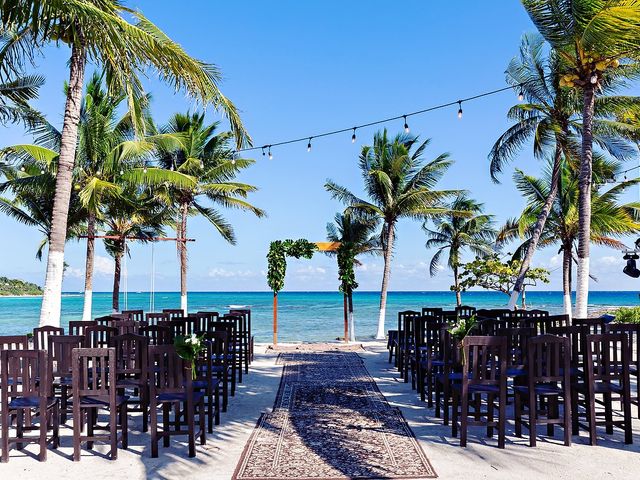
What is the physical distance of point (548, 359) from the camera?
203 inches

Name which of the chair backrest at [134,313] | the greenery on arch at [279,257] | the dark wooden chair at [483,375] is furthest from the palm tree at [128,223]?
the dark wooden chair at [483,375]

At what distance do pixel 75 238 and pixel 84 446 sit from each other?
50.1ft

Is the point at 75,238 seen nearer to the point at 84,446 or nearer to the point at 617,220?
the point at 84,446

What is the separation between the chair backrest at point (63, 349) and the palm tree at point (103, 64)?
117 inches

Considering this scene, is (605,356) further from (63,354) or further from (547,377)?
(63,354)

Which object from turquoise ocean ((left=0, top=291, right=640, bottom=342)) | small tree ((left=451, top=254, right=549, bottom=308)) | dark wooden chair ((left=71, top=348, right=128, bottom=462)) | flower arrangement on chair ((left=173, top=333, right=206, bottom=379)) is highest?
small tree ((left=451, top=254, right=549, bottom=308))

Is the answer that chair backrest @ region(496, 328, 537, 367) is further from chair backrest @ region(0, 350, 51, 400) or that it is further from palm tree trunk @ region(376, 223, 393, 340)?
palm tree trunk @ region(376, 223, 393, 340)

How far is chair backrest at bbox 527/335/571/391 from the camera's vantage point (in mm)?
5098

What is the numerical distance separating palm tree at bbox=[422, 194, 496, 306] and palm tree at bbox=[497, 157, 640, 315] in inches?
279

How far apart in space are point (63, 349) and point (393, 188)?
511 inches

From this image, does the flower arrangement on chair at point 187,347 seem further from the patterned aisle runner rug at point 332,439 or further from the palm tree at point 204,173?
the palm tree at point 204,173

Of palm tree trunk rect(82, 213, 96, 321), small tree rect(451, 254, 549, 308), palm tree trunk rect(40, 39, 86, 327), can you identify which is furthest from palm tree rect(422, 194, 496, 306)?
palm tree trunk rect(40, 39, 86, 327)

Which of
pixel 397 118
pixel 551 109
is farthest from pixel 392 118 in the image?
pixel 551 109

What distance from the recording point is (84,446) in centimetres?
528
